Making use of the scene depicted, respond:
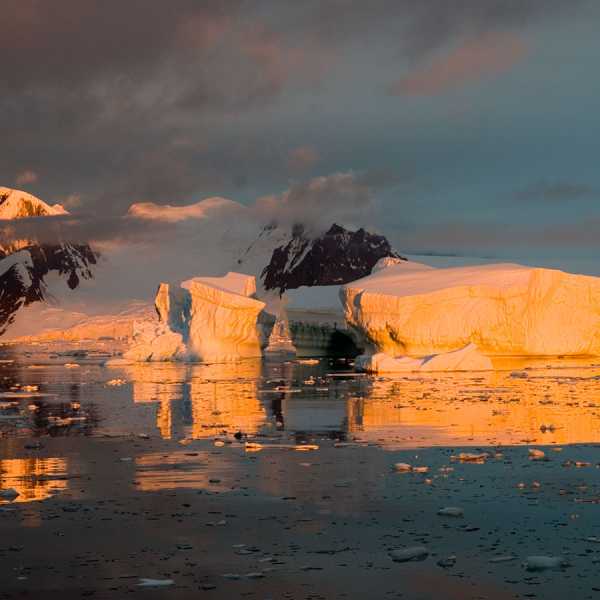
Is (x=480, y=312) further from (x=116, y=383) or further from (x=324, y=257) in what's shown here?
(x=324, y=257)

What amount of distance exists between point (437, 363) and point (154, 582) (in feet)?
92.8

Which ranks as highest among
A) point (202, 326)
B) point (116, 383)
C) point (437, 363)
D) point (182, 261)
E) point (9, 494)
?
point (182, 261)

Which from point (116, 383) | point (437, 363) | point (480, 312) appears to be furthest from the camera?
point (480, 312)

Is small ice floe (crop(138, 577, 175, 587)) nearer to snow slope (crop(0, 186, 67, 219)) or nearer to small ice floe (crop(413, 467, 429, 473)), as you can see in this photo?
small ice floe (crop(413, 467, 429, 473))

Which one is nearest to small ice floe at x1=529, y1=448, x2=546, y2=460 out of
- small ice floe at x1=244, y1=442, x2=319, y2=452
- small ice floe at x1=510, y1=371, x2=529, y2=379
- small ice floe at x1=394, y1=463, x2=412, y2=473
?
small ice floe at x1=394, y1=463, x2=412, y2=473

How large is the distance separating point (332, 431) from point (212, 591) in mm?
9851

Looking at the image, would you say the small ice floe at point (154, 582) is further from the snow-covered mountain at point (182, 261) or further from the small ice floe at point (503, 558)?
the snow-covered mountain at point (182, 261)

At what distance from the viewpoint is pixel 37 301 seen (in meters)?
→ 141

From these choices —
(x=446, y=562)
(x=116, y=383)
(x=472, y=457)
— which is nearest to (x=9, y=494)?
(x=446, y=562)

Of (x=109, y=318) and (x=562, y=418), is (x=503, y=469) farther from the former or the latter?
(x=109, y=318)

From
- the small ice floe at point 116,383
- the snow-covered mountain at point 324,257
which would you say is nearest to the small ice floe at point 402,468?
the small ice floe at point 116,383

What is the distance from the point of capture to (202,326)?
47.4m

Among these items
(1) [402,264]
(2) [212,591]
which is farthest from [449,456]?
(1) [402,264]

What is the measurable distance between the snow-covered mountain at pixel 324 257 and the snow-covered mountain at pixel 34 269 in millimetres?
28506
